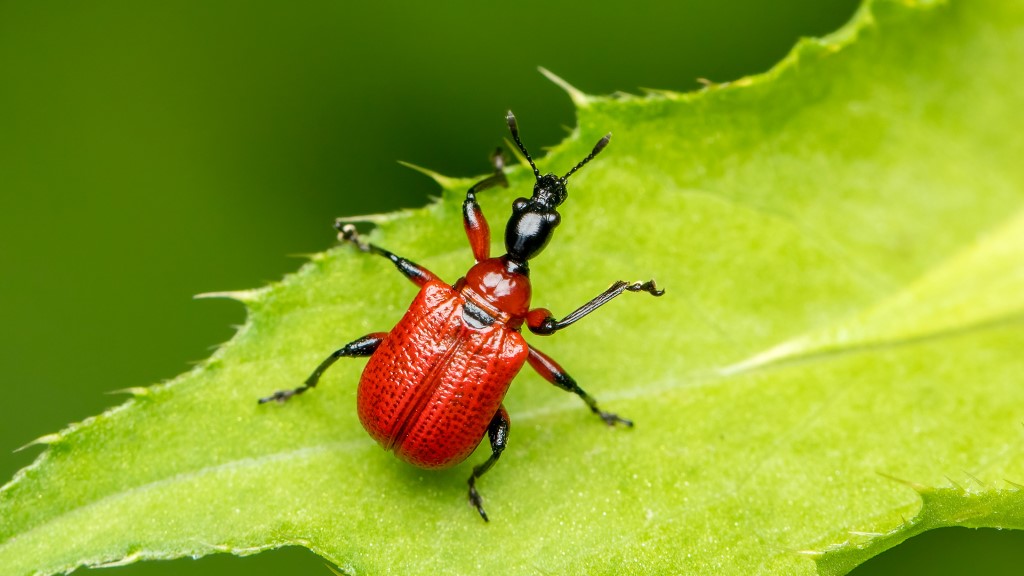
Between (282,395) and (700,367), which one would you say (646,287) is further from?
(282,395)

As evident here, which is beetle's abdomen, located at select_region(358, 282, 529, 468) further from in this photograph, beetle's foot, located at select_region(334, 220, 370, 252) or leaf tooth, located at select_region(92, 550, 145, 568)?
leaf tooth, located at select_region(92, 550, 145, 568)

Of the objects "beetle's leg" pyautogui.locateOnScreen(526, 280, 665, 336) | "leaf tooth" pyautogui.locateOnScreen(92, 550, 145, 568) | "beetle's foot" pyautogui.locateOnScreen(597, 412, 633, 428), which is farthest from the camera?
"beetle's foot" pyautogui.locateOnScreen(597, 412, 633, 428)

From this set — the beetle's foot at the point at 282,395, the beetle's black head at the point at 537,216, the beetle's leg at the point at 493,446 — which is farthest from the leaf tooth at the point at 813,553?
the beetle's foot at the point at 282,395

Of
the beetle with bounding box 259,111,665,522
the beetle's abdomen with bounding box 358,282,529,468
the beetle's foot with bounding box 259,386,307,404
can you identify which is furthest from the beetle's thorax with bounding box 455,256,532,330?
the beetle's foot with bounding box 259,386,307,404

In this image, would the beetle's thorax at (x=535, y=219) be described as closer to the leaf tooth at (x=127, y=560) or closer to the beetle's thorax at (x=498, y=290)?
the beetle's thorax at (x=498, y=290)

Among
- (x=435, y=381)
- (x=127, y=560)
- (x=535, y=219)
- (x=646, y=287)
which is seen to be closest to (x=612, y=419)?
(x=646, y=287)

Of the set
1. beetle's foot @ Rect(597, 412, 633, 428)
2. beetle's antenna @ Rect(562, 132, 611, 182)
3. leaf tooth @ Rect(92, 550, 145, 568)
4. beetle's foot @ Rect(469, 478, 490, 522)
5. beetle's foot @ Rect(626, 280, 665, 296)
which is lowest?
beetle's foot @ Rect(597, 412, 633, 428)

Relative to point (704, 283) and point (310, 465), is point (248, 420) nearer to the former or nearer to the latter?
point (310, 465)
